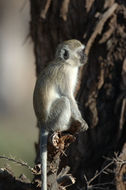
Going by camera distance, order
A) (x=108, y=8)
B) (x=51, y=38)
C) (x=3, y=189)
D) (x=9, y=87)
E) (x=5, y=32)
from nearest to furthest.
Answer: (x=3, y=189) < (x=108, y=8) < (x=51, y=38) < (x=9, y=87) < (x=5, y=32)

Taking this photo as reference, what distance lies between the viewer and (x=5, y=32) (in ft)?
61.3

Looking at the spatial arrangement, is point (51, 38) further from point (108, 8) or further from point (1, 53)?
point (1, 53)

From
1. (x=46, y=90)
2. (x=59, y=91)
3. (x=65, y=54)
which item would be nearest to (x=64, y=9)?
(x=65, y=54)

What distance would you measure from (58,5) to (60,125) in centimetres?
150

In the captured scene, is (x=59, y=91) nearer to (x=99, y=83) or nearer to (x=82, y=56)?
(x=82, y=56)

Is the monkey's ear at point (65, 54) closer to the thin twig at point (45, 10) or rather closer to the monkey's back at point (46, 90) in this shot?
the monkey's back at point (46, 90)

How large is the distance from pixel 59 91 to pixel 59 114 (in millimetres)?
209

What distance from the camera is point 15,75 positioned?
1783cm

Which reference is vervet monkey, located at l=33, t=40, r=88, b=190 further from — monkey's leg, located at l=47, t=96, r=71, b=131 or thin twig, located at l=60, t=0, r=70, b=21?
thin twig, located at l=60, t=0, r=70, b=21

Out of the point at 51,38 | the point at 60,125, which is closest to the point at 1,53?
the point at 51,38

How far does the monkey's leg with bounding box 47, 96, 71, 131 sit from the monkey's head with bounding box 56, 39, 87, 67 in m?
0.35

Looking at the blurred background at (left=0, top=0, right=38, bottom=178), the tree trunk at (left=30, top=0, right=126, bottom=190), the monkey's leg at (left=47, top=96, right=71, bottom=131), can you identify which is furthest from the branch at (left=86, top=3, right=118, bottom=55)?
the blurred background at (left=0, top=0, right=38, bottom=178)

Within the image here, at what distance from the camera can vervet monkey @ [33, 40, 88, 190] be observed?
4.76 m

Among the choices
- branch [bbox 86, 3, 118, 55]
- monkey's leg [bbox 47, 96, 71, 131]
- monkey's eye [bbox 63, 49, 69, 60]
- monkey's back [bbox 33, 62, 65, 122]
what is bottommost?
monkey's leg [bbox 47, 96, 71, 131]
